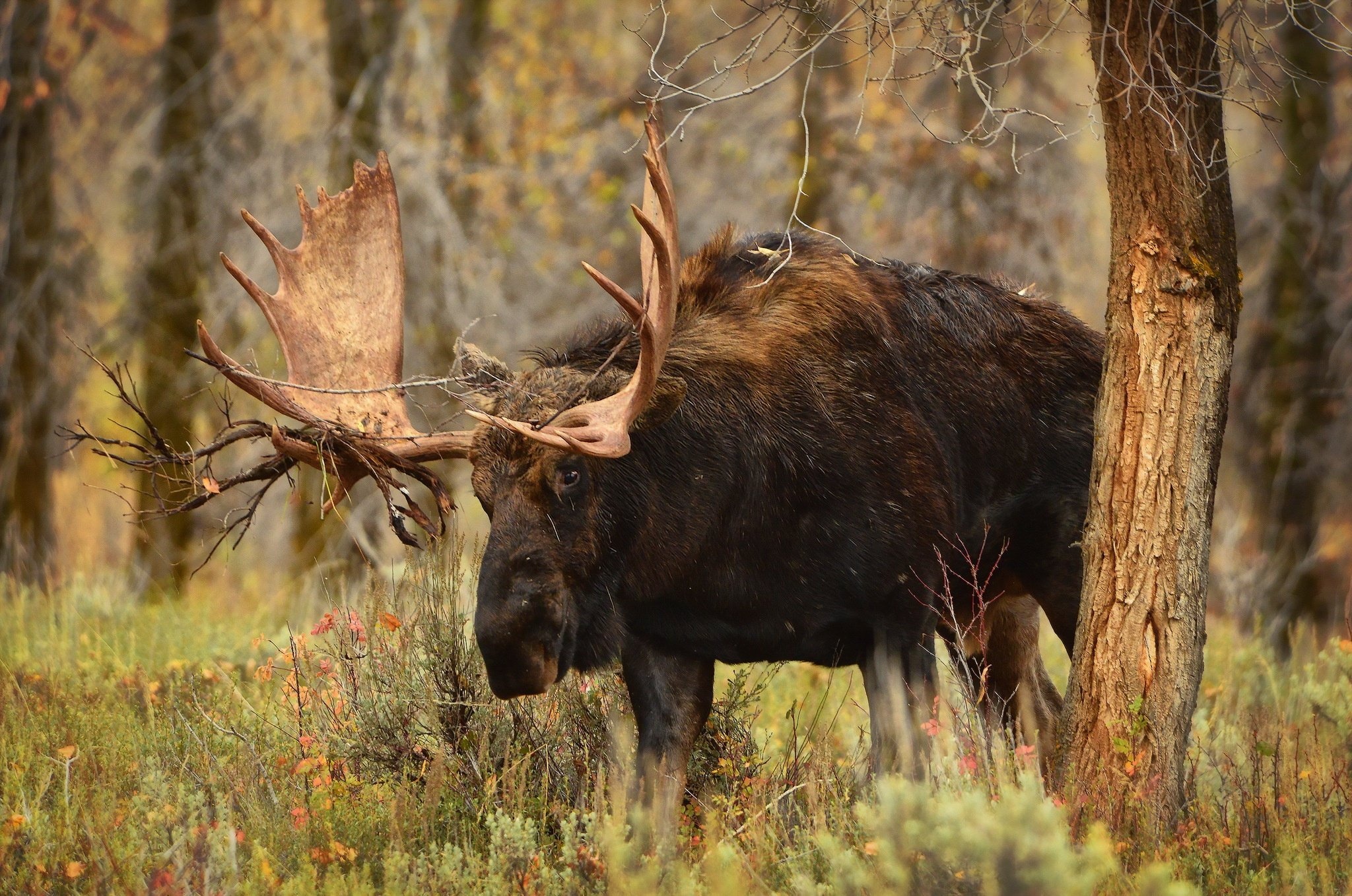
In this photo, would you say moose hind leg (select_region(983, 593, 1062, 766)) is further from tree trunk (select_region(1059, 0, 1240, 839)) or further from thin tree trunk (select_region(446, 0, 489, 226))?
thin tree trunk (select_region(446, 0, 489, 226))

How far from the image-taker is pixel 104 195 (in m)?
15.0

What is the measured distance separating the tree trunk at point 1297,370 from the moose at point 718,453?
5.68 metres

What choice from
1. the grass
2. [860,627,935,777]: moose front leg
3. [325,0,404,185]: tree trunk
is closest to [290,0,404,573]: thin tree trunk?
[325,0,404,185]: tree trunk

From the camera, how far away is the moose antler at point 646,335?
13.9ft

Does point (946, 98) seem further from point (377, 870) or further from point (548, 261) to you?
point (377, 870)

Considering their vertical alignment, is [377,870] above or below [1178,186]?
below

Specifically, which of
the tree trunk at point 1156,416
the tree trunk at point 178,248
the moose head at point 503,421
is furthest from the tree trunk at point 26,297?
the tree trunk at point 1156,416

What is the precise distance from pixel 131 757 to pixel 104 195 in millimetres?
11402

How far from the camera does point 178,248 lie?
10625 millimetres

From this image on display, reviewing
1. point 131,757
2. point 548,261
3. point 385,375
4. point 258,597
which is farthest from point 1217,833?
point 548,261

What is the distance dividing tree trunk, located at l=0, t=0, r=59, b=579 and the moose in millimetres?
6120

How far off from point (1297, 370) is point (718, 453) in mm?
7348

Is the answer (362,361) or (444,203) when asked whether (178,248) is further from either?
(362,361)

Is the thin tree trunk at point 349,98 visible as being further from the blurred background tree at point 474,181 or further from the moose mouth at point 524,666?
the moose mouth at point 524,666
